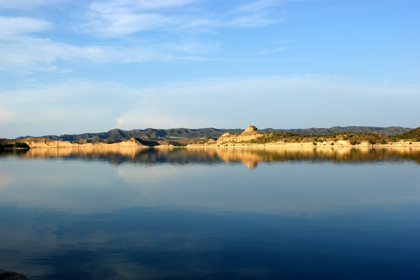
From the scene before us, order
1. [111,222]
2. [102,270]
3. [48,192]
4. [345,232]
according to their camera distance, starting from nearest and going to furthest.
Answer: [102,270] → [345,232] → [111,222] → [48,192]

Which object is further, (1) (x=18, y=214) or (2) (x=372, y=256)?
(1) (x=18, y=214)

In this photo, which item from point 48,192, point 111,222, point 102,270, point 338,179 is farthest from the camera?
point 338,179

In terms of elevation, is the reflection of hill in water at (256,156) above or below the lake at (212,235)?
below

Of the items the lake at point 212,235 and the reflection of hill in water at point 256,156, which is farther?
the reflection of hill in water at point 256,156

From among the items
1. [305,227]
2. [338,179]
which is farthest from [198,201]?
[338,179]

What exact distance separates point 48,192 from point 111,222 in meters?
12.3

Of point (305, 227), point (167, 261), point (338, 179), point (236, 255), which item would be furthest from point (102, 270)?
point (338, 179)

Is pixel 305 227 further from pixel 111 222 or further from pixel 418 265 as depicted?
pixel 111 222

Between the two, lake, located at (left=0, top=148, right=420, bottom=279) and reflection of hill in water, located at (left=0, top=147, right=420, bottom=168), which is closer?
lake, located at (left=0, top=148, right=420, bottom=279)

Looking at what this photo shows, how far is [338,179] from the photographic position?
101 ft

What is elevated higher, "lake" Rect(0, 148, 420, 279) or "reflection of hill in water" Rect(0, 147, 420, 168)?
"lake" Rect(0, 148, 420, 279)

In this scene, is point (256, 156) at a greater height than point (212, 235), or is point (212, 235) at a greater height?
point (212, 235)

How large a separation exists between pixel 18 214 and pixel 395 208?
20336 millimetres

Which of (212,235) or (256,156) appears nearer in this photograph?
(212,235)
